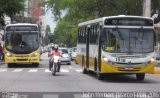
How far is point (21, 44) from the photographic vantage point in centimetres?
4150

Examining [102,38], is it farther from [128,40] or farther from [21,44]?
[21,44]

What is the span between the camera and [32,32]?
41656 millimetres

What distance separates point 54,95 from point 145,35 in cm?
881

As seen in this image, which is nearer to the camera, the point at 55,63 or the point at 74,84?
the point at 74,84

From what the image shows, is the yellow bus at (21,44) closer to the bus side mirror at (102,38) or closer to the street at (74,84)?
the street at (74,84)

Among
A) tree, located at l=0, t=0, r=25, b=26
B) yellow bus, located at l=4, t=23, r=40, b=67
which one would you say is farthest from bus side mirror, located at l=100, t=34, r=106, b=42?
tree, located at l=0, t=0, r=25, b=26

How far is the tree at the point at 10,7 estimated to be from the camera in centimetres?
5341

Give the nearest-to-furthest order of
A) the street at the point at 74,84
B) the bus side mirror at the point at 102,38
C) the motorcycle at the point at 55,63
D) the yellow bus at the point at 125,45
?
the street at the point at 74,84
the yellow bus at the point at 125,45
the bus side mirror at the point at 102,38
the motorcycle at the point at 55,63

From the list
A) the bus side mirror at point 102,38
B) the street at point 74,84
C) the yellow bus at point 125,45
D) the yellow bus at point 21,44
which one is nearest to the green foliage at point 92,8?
the yellow bus at point 21,44

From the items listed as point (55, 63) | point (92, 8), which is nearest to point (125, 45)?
point (55, 63)

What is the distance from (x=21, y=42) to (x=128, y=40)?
16.8 m

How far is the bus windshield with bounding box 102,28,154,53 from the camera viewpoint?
85.1 feet

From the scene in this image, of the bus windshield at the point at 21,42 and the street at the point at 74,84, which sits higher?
the bus windshield at the point at 21,42

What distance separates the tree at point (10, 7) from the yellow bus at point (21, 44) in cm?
1158
